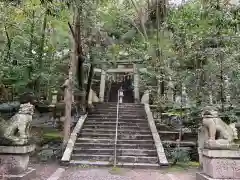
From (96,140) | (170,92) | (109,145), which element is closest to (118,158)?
(109,145)

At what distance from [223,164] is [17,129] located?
15.7 feet

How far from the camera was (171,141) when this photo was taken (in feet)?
36.7

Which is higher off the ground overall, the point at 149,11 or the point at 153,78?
the point at 149,11

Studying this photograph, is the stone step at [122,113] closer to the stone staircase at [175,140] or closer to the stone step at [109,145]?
the stone staircase at [175,140]

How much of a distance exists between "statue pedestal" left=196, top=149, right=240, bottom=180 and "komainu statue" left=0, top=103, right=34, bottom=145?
427 cm

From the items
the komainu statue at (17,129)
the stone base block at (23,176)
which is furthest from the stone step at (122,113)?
the komainu statue at (17,129)

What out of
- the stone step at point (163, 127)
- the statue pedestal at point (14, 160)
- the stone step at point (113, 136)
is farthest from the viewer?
the stone step at point (163, 127)

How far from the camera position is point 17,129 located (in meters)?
6.67

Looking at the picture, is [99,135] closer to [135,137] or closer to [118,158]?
[135,137]

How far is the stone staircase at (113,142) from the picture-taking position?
32.3 ft

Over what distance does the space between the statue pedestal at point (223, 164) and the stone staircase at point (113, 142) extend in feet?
10.3

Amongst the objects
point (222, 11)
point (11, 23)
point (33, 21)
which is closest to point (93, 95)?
point (33, 21)

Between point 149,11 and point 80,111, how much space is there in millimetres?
6758

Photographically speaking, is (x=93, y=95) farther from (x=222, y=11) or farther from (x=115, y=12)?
(x=222, y=11)
